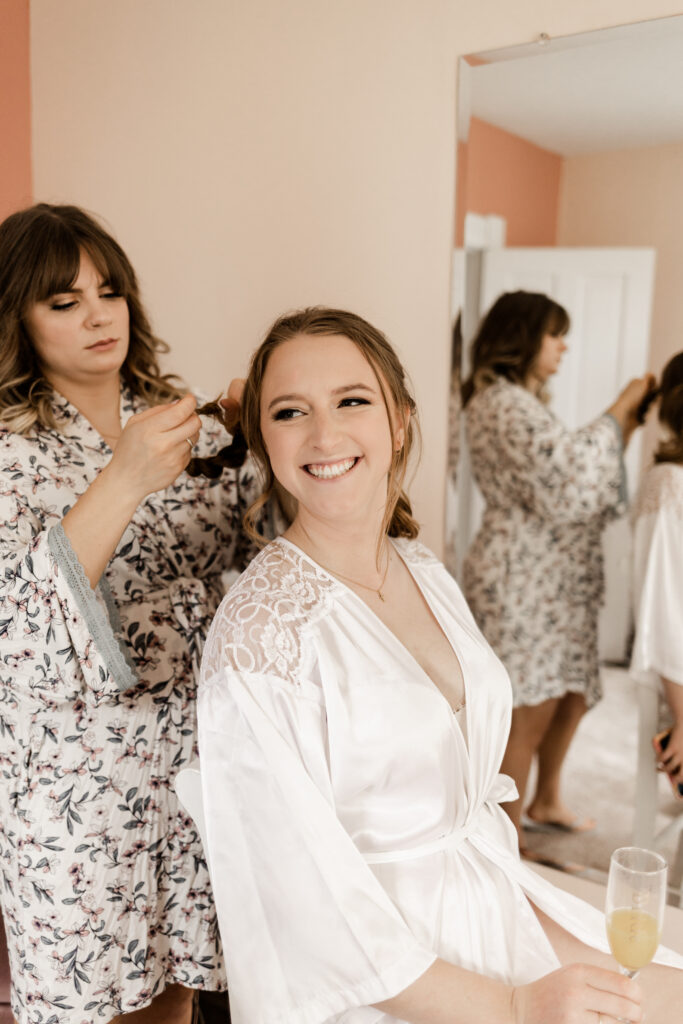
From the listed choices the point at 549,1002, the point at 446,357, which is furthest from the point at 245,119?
the point at 549,1002

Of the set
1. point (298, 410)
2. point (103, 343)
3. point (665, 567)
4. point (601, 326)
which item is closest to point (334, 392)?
point (298, 410)

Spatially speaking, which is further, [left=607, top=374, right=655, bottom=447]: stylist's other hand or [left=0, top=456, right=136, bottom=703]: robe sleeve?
[left=607, top=374, right=655, bottom=447]: stylist's other hand

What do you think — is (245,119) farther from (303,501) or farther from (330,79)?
(303,501)

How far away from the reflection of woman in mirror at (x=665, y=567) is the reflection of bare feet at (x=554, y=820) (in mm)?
207

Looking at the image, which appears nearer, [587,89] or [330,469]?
[330,469]

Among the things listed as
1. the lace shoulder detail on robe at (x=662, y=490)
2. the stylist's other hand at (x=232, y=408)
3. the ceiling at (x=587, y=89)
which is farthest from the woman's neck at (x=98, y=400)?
the lace shoulder detail on robe at (x=662, y=490)

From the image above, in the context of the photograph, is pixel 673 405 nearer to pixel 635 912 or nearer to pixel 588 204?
pixel 588 204

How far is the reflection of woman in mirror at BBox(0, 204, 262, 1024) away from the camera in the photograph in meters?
1.22

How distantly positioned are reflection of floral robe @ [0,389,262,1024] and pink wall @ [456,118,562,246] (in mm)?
816

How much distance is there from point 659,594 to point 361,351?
70 cm

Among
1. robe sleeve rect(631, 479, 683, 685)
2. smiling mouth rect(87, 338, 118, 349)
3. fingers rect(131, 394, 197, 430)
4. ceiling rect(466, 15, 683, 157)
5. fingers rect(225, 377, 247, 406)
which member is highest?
ceiling rect(466, 15, 683, 157)

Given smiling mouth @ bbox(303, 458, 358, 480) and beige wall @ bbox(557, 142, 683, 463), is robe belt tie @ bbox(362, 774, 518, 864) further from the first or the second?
beige wall @ bbox(557, 142, 683, 463)

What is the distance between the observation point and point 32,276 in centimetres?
140

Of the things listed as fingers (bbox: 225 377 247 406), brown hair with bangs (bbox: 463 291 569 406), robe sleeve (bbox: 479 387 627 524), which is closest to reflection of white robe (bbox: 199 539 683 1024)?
fingers (bbox: 225 377 247 406)
